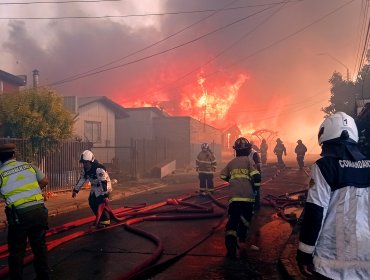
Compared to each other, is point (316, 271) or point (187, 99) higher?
point (187, 99)

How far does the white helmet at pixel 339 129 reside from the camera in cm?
265

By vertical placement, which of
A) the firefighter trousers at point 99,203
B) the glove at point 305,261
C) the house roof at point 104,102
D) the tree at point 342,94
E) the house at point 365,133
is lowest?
the firefighter trousers at point 99,203

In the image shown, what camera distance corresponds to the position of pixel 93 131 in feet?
87.4

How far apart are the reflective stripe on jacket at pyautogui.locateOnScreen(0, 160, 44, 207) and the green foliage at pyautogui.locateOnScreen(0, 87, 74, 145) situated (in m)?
10.3

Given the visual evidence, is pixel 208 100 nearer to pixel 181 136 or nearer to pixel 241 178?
pixel 181 136

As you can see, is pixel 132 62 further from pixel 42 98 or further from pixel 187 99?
pixel 42 98

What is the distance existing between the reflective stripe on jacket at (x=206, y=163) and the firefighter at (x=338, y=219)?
1044 centimetres

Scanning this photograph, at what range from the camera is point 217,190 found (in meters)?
14.8

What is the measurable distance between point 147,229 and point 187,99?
39248 millimetres

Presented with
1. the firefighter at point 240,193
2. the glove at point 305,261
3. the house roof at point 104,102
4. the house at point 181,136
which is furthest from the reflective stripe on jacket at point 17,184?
the house at point 181,136

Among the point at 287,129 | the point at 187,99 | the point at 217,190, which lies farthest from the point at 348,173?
the point at 287,129

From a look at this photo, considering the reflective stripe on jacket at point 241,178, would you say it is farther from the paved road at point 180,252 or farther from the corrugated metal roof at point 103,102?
the corrugated metal roof at point 103,102

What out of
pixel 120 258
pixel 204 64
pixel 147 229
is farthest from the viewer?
pixel 204 64

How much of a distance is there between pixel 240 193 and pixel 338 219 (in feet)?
12.9
